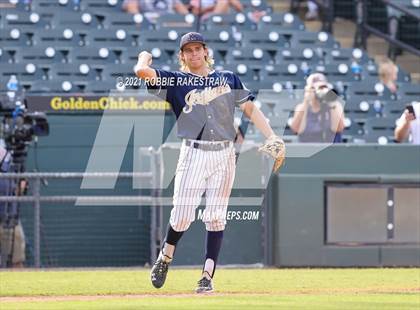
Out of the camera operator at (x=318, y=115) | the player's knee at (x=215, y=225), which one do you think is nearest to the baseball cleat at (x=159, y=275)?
the player's knee at (x=215, y=225)

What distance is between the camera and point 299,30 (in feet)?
58.4

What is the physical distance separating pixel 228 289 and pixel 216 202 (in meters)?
1.20

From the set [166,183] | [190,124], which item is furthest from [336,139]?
[190,124]

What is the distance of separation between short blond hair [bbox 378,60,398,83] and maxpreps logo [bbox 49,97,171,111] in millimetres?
4754

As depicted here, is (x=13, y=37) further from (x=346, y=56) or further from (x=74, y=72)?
(x=346, y=56)

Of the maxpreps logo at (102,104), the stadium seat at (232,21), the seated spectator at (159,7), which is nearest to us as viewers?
the maxpreps logo at (102,104)

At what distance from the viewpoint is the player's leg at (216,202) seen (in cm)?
883

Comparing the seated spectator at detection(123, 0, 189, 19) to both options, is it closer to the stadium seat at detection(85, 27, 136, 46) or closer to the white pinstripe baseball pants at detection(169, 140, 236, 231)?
the stadium seat at detection(85, 27, 136, 46)

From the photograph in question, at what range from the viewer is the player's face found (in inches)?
341

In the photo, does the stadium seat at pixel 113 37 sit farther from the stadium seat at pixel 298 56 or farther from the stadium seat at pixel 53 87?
the stadium seat at pixel 298 56

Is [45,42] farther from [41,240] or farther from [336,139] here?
[336,139]

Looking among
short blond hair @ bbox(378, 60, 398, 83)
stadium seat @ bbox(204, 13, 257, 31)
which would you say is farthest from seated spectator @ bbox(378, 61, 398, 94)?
stadium seat @ bbox(204, 13, 257, 31)

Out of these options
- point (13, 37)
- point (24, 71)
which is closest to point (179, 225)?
point (24, 71)

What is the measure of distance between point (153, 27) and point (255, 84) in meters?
2.16
